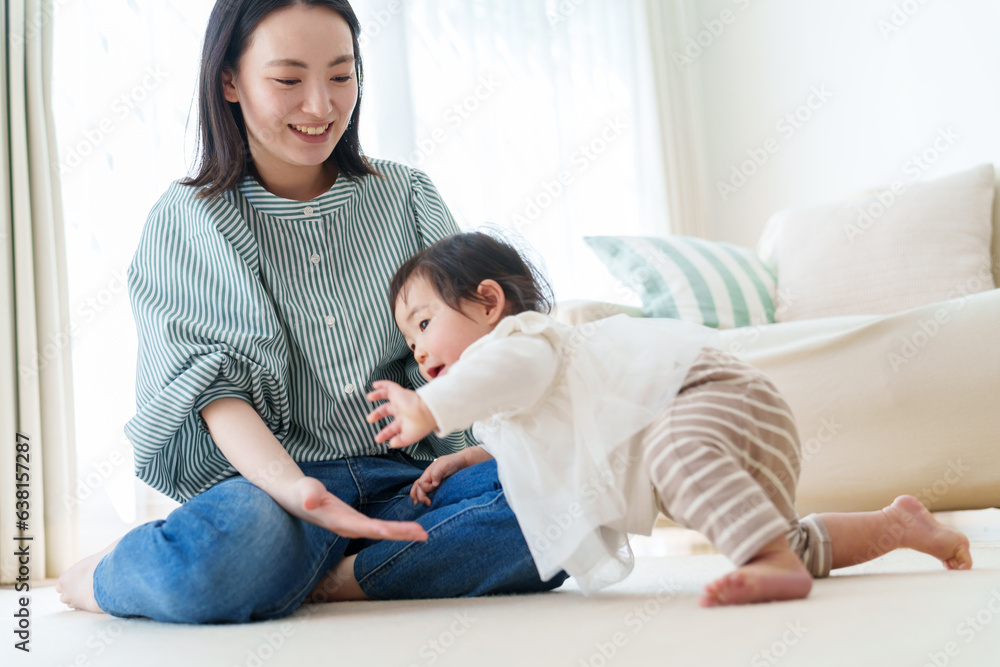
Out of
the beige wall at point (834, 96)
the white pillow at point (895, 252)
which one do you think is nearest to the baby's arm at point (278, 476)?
the white pillow at point (895, 252)

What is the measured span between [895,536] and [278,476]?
28.2 inches

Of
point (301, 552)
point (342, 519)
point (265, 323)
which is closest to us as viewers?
point (342, 519)

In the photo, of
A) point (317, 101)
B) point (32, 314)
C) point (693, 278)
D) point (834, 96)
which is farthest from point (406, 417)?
point (834, 96)

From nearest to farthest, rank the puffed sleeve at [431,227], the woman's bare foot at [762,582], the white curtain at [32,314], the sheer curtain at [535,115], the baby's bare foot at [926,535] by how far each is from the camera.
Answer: the woman's bare foot at [762,582] < the baby's bare foot at [926,535] < the puffed sleeve at [431,227] < the white curtain at [32,314] < the sheer curtain at [535,115]

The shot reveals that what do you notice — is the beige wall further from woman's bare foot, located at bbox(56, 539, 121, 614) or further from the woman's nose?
woman's bare foot, located at bbox(56, 539, 121, 614)

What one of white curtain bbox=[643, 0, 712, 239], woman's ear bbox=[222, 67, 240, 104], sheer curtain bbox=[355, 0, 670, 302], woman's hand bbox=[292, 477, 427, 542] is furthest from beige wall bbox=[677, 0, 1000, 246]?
woman's hand bbox=[292, 477, 427, 542]

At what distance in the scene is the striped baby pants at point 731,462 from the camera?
79cm

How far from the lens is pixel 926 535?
995 millimetres

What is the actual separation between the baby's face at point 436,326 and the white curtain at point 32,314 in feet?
4.03

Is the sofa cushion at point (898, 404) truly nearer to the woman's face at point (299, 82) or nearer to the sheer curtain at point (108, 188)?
the woman's face at point (299, 82)

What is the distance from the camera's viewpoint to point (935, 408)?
148cm

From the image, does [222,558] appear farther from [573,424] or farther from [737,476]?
[737,476]

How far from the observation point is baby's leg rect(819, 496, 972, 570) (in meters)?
0.99

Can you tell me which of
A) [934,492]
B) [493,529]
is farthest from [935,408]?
[493,529]
